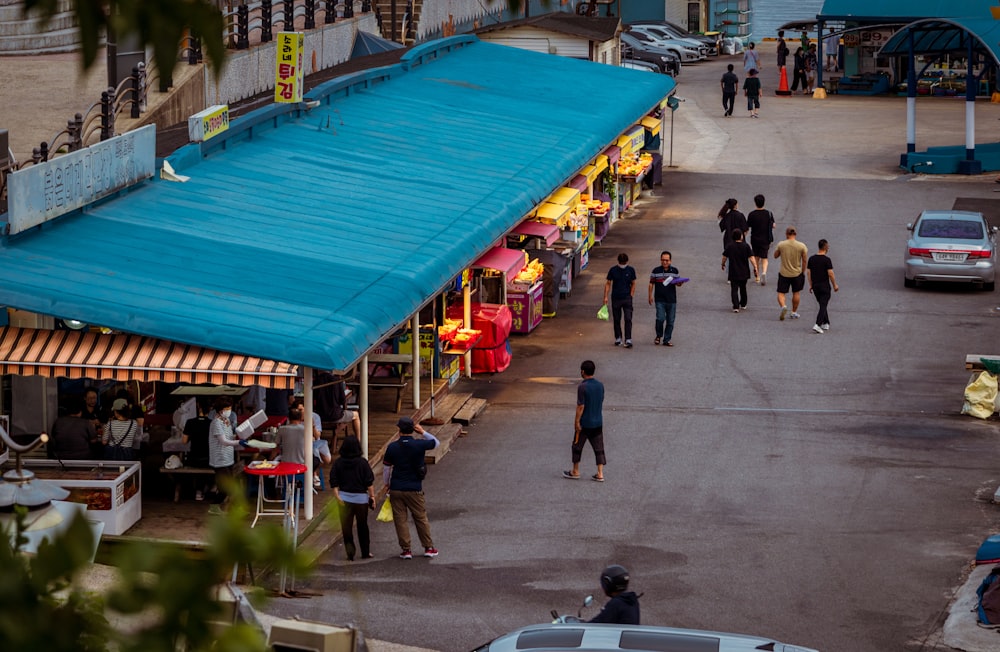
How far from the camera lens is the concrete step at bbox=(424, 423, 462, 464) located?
65.2 feet

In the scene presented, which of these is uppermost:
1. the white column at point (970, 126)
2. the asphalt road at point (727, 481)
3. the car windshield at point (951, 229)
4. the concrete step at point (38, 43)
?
the concrete step at point (38, 43)

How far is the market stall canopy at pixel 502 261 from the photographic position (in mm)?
23188

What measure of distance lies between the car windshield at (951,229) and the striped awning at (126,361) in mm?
17216

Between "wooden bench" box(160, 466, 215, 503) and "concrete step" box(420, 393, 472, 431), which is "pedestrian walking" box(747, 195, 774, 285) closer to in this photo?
"concrete step" box(420, 393, 472, 431)

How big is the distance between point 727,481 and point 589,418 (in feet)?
5.98

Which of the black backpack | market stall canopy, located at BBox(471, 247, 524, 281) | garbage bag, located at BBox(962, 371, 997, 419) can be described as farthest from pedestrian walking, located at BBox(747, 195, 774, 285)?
the black backpack

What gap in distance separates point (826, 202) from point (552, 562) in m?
24.0

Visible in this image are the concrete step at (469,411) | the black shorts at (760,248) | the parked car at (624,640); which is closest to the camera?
the parked car at (624,640)

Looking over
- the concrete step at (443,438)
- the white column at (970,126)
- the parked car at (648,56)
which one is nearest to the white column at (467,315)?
the concrete step at (443,438)

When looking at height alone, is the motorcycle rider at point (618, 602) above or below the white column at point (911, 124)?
below

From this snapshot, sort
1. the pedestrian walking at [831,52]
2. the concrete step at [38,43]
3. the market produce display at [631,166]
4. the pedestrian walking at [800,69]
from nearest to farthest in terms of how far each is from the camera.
A: the concrete step at [38,43] → the market produce display at [631,166] → the pedestrian walking at [800,69] → the pedestrian walking at [831,52]

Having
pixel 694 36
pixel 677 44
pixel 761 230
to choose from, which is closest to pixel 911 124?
pixel 761 230

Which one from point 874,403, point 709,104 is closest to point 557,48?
point 709,104

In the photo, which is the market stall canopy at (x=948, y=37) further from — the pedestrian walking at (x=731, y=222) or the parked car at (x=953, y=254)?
the pedestrian walking at (x=731, y=222)
